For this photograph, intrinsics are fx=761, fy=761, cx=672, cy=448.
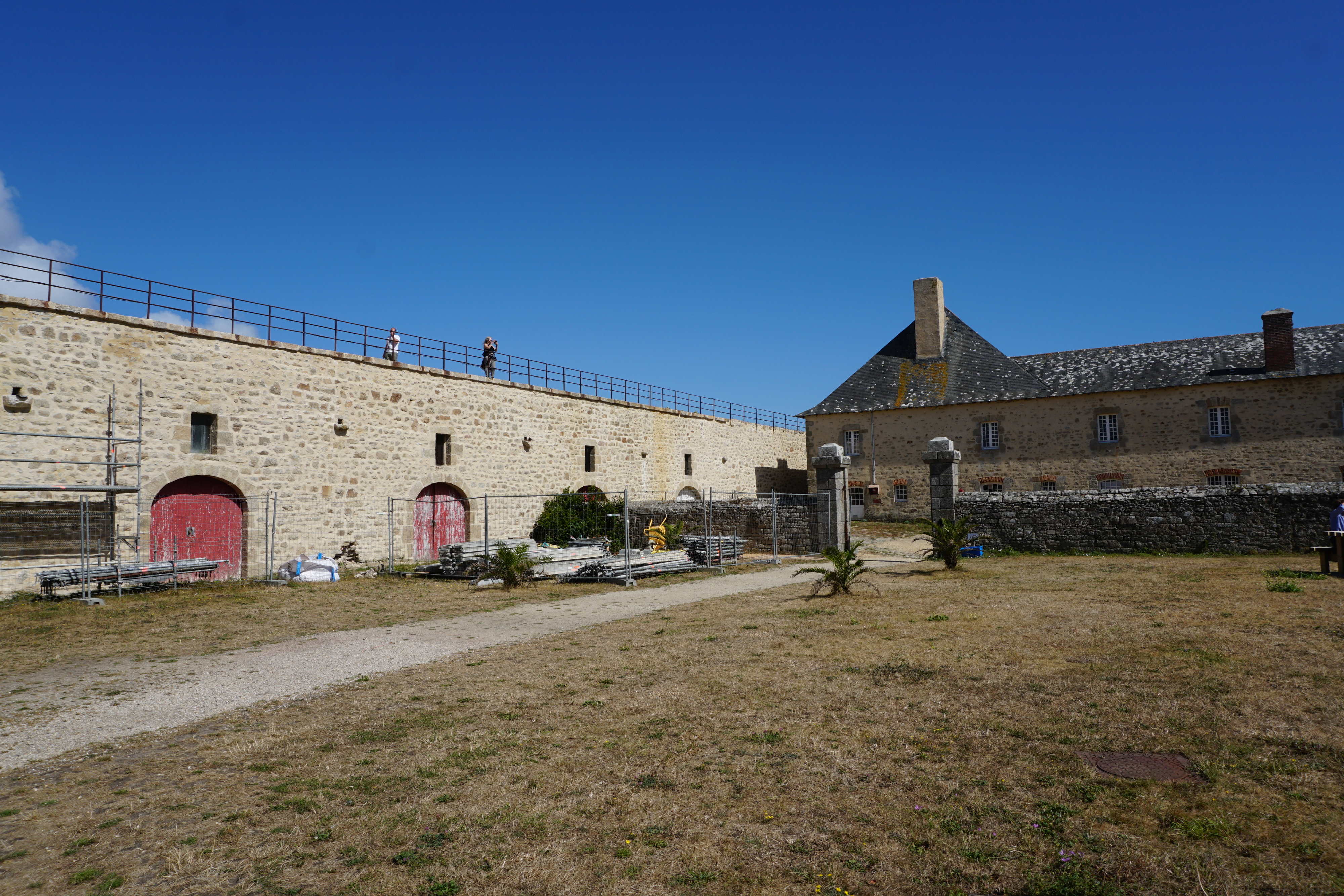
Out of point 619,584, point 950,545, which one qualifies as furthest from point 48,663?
point 950,545

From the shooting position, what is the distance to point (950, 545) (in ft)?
47.0

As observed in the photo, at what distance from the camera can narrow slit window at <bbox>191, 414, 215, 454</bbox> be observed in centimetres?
1531

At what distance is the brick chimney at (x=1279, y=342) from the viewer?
79.4 feet

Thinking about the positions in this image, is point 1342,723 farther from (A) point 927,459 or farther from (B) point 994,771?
(A) point 927,459

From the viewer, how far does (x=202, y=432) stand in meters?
15.5

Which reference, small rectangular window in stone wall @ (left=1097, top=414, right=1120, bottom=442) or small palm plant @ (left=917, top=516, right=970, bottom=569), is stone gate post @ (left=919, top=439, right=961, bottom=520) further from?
small rectangular window in stone wall @ (left=1097, top=414, right=1120, bottom=442)

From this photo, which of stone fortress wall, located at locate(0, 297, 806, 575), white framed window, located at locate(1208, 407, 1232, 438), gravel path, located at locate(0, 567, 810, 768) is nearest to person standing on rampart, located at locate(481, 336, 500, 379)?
→ stone fortress wall, located at locate(0, 297, 806, 575)

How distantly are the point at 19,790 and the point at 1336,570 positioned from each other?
16534mm

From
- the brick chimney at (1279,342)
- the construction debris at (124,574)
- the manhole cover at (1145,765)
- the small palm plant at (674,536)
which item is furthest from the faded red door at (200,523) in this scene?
the brick chimney at (1279,342)

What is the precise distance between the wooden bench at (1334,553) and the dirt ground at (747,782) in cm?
551

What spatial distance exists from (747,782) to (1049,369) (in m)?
28.4

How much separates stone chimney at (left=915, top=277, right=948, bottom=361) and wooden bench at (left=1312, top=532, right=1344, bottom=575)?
18.7 m

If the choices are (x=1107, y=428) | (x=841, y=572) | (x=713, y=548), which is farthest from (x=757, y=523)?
(x=1107, y=428)

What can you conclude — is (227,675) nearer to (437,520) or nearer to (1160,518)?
(437,520)
